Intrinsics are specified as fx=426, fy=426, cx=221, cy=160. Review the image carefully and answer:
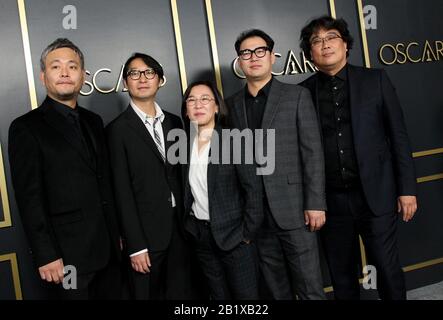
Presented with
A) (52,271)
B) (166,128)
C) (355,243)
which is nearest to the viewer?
(52,271)

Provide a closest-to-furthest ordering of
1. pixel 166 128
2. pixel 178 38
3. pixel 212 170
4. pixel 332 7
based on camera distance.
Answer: pixel 212 170
pixel 166 128
pixel 178 38
pixel 332 7

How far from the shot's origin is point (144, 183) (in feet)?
7.36

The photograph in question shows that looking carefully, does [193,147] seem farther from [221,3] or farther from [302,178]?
[221,3]

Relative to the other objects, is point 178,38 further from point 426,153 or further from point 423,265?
point 423,265

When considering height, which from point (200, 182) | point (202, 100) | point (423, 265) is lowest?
point (423, 265)

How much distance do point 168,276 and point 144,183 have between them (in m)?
0.58

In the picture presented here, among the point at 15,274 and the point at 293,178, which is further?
the point at 15,274

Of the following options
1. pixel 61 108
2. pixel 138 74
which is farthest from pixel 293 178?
pixel 61 108

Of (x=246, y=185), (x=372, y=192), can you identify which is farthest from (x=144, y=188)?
(x=372, y=192)

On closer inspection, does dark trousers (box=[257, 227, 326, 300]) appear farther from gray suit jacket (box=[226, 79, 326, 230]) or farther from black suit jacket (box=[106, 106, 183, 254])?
black suit jacket (box=[106, 106, 183, 254])

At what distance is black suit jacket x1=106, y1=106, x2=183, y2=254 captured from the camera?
2.22 meters

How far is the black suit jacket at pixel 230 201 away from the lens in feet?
7.11

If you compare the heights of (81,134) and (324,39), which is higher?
(324,39)
